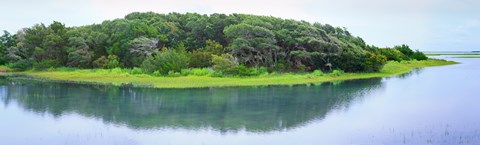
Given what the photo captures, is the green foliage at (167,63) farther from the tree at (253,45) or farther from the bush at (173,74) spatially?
the tree at (253,45)

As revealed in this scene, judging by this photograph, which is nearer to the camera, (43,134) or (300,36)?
(43,134)

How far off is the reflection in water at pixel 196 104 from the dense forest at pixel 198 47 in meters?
10.1

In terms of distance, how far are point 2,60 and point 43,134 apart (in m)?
51.3

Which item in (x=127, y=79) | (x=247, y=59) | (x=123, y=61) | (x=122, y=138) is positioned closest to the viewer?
(x=122, y=138)

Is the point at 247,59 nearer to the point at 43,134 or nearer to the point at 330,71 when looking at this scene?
the point at 330,71

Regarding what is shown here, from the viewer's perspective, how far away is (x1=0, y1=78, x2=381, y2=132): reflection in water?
67.3 feet

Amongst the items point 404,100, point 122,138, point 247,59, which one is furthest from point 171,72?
point 122,138

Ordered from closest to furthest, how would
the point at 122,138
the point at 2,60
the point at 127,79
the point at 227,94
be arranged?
the point at 122,138
the point at 227,94
the point at 127,79
the point at 2,60

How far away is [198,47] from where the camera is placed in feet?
175

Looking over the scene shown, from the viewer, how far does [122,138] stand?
17.2 meters

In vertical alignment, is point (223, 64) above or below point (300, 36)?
below

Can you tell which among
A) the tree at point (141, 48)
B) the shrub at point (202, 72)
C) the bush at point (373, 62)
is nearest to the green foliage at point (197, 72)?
the shrub at point (202, 72)

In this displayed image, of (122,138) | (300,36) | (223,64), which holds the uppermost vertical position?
(300,36)

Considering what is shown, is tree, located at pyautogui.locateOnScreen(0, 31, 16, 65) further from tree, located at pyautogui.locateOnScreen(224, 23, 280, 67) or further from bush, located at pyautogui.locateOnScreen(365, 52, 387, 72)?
bush, located at pyautogui.locateOnScreen(365, 52, 387, 72)
